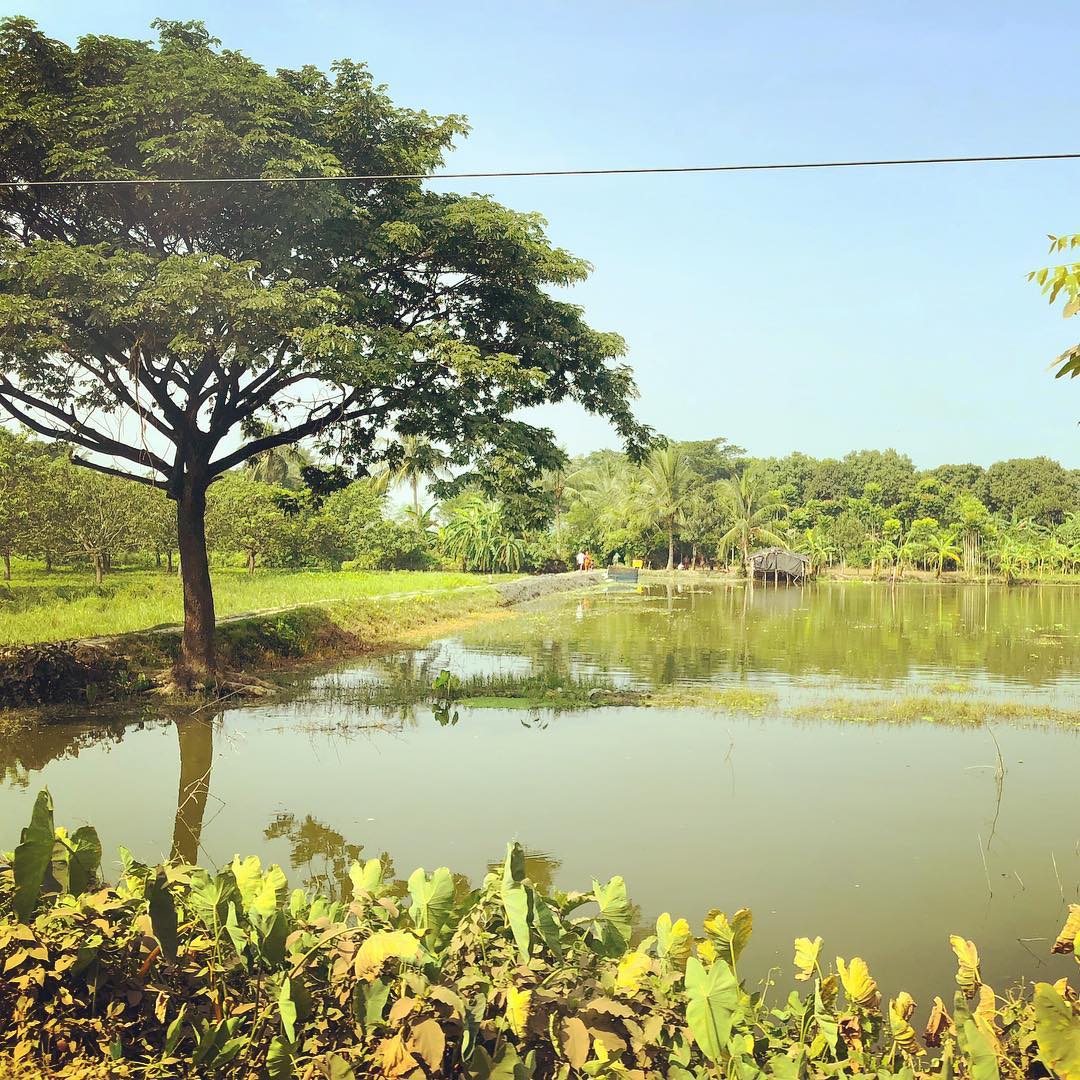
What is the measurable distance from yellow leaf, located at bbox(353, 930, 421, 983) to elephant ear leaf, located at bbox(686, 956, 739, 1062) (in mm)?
737

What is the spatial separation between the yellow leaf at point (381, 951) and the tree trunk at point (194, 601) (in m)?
9.17

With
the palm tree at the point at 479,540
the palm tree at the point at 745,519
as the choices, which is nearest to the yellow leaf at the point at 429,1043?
the palm tree at the point at 479,540

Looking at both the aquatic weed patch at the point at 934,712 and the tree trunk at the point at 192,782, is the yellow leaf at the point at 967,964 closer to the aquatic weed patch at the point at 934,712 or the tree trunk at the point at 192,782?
the tree trunk at the point at 192,782

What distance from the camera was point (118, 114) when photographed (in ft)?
30.3

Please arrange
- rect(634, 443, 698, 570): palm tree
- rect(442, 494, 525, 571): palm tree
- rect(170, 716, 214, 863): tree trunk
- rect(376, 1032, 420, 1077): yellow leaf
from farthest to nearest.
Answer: rect(634, 443, 698, 570): palm tree, rect(442, 494, 525, 571): palm tree, rect(170, 716, 214, 863): tree trunk, rect(376, 1032, 420, 1077): yellow leaf

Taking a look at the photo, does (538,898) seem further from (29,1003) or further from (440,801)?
(440,801)

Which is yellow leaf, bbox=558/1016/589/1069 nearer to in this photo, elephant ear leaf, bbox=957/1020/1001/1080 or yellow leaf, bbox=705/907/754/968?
yellow leaf, bbox=705/907/754/968

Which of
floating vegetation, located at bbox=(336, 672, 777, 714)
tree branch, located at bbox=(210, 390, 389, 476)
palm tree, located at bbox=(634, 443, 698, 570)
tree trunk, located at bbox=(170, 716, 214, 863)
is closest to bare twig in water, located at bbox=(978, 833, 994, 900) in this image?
tree trunk, located at bbox=(170, 716, 214, 863)

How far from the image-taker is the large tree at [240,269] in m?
9.08

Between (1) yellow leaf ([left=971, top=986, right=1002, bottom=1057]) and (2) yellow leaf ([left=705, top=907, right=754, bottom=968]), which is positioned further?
(2) yellow leaf ([left=705, top=907, right=754, bottom=968])

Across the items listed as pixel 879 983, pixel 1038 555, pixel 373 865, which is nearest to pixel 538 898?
pixel 373 865

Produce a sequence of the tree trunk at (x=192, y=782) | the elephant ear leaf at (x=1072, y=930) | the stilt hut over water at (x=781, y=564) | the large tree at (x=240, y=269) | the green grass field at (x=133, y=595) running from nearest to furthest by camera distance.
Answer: the elephant ear leaf at (x=1072, y=930) → the tree trunk at (x=192, y=782) → the large tree at (x=240, y=269) → the green grass field at (x=133, y=595) → the stilt hut over water at (x=781, y=564)

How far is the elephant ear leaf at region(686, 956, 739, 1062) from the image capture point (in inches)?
94.1

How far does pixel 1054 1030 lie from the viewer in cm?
224
